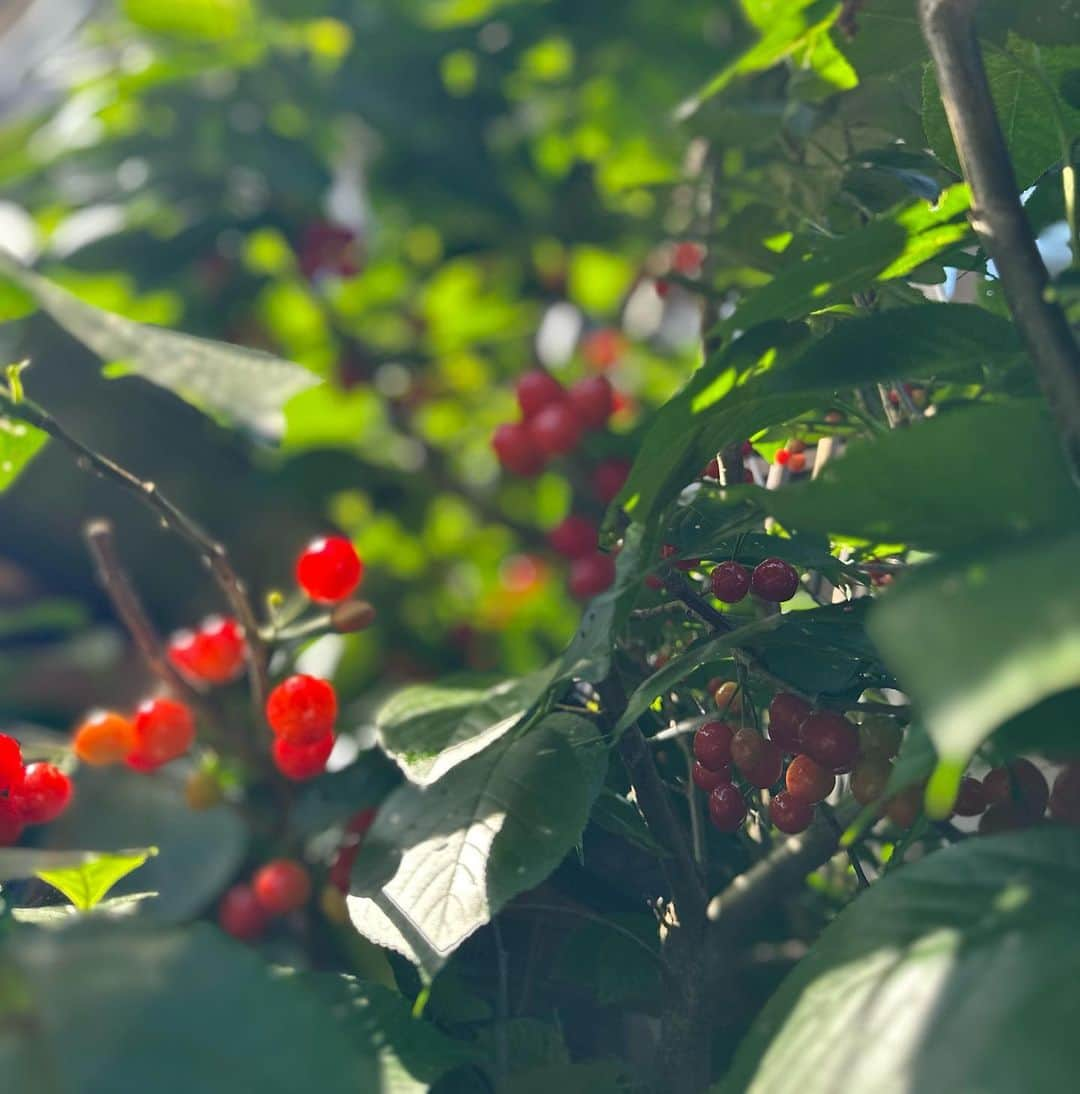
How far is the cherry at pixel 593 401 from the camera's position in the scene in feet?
6.51

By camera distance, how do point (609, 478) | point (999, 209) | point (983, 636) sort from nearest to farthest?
point (983, 636) < point (999, 209) < point (609, 478)

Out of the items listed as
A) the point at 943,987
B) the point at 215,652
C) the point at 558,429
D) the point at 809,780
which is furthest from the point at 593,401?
the point at 943,987

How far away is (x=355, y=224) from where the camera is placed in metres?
2.42

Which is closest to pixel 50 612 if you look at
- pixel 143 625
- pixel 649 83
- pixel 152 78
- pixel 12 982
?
pixel 143 625

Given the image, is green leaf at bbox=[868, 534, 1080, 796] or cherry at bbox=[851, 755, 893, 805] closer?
green leaf at bbox=[868, 534, 1080, 796]

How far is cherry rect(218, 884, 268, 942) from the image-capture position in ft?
4.26

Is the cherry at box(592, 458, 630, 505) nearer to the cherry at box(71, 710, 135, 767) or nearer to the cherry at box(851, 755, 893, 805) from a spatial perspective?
the cherry at box(71, 710, 135, 767)

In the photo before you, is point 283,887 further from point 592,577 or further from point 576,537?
point 576,537

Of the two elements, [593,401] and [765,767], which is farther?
[593,401]

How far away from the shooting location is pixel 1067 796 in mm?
680

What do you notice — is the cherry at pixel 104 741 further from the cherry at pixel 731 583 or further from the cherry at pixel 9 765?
the cherry at pixel 731 583

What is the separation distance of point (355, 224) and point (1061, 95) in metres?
1.83

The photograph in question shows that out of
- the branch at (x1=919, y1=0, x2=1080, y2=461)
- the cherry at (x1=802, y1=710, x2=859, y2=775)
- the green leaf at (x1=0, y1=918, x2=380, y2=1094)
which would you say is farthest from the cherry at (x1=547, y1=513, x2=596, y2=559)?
the green leaf at (x1=0, y1=918, x2=380, y2=1094)

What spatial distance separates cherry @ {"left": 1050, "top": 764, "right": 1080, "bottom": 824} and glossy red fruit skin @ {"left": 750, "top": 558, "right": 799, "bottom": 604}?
19cm
